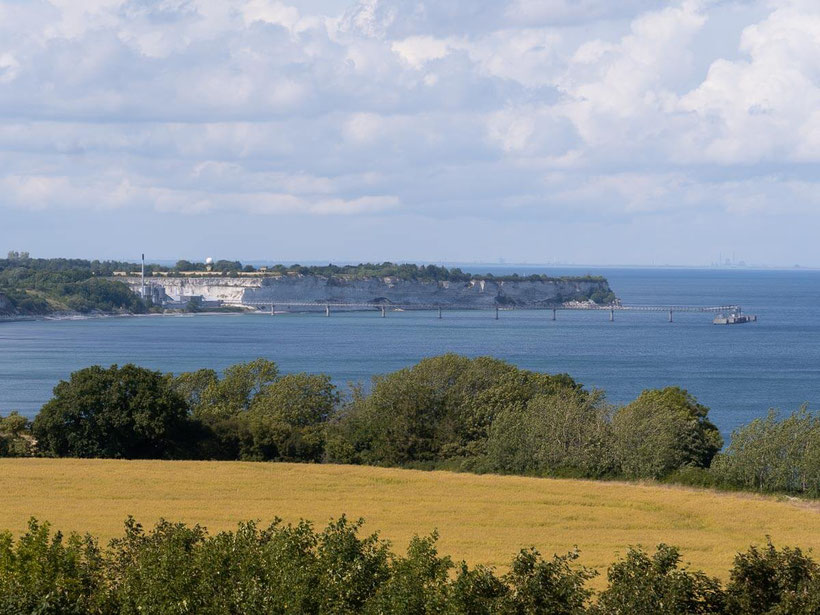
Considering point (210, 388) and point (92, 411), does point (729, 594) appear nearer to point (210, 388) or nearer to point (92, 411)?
point (92, 411)

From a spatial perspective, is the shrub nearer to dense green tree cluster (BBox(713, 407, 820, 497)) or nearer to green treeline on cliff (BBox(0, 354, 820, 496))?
green treeline on cliff (BBox(0, 354, 820, 496))

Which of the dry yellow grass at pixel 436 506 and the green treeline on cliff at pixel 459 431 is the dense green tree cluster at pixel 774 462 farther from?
the dry yellow grass at pixel 436 506

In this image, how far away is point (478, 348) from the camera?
11712 cm

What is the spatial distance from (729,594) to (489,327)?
142 metres

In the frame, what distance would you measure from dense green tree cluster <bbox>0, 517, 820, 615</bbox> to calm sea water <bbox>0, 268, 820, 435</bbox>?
5086 centimetres

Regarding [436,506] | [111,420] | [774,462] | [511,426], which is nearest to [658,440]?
[774,462]

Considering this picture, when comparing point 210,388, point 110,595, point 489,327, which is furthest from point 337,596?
point 489,327

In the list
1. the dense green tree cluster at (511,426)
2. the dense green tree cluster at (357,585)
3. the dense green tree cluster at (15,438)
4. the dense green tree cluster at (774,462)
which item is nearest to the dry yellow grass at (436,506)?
the dense green tree cluster at (774,462)

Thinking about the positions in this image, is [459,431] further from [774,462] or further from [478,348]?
[478,348]

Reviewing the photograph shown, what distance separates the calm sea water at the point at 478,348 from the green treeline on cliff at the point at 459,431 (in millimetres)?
23392

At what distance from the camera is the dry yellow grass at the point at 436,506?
24.8 meters

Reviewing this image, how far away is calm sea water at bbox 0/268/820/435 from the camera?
84.1 metres

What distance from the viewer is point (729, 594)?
1523 centimetres

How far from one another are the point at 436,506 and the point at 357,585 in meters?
13.7
